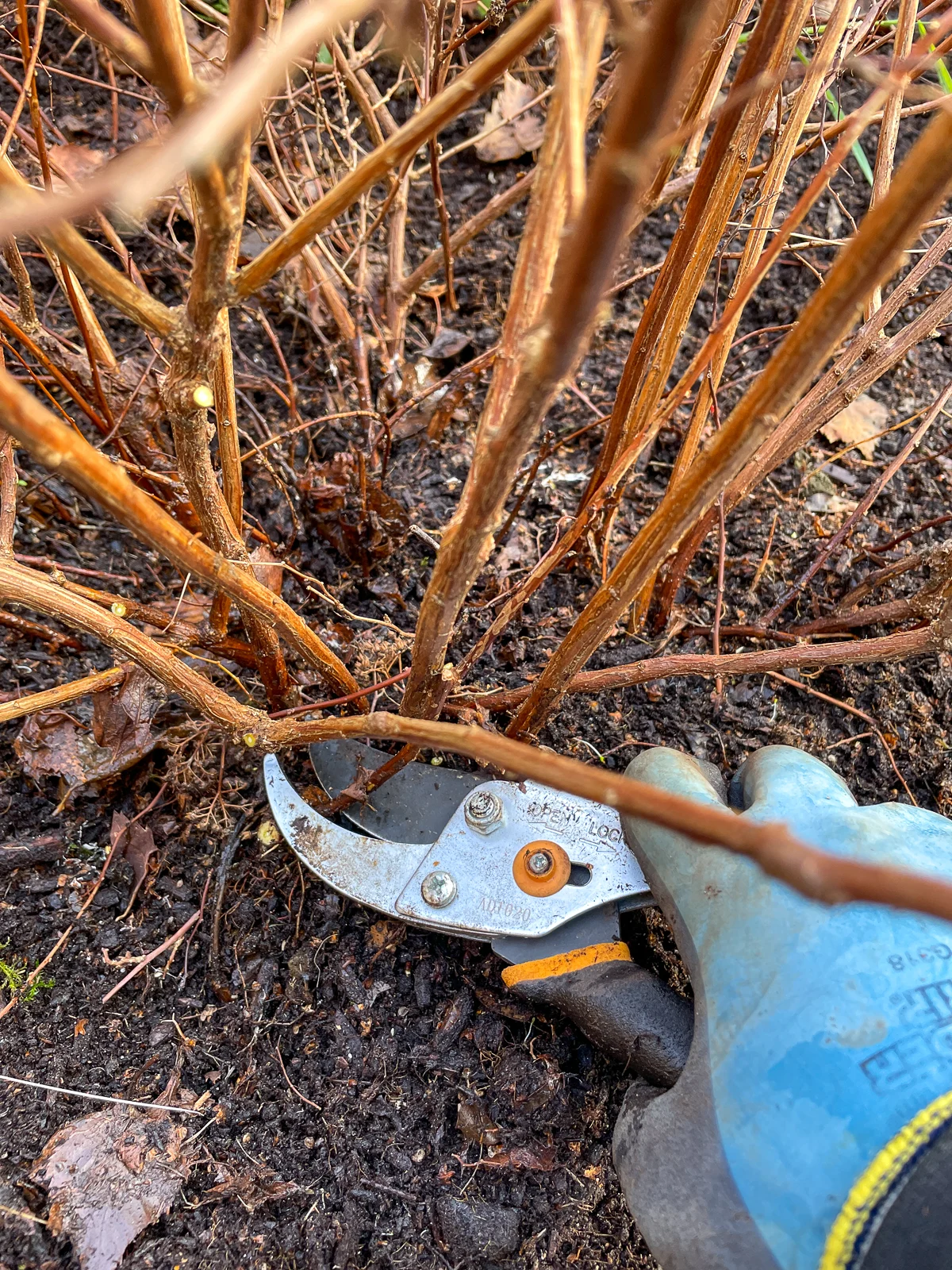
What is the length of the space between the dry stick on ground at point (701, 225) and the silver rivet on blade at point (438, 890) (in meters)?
0.69

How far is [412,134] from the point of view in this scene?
709mm

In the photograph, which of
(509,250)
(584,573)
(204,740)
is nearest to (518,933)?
(204,740)

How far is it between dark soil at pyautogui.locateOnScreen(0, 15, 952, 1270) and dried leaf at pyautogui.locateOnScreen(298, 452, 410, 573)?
0.21 feet

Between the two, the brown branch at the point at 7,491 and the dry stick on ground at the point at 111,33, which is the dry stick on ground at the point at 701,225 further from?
the brown branch at the point at 7,491

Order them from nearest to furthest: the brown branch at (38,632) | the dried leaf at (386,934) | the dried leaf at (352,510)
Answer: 1. the dried leaf at (386,934)
2. the brown branch at (38,632)
3. the dried leaf at (352,510)

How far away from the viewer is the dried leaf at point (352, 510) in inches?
67.9

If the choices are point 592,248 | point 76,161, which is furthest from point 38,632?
point 592,248

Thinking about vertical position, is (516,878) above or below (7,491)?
below

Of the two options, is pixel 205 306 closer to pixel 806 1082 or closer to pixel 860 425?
pixel 806 1082

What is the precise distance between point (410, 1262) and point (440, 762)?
0.77m

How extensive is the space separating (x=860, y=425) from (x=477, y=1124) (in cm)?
183

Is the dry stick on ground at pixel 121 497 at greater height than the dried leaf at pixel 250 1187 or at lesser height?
greater

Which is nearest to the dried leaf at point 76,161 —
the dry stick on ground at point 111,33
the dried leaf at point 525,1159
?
the dry stick on ground at point 111,33

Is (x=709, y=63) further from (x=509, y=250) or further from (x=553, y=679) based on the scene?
(x=509, y=250)
